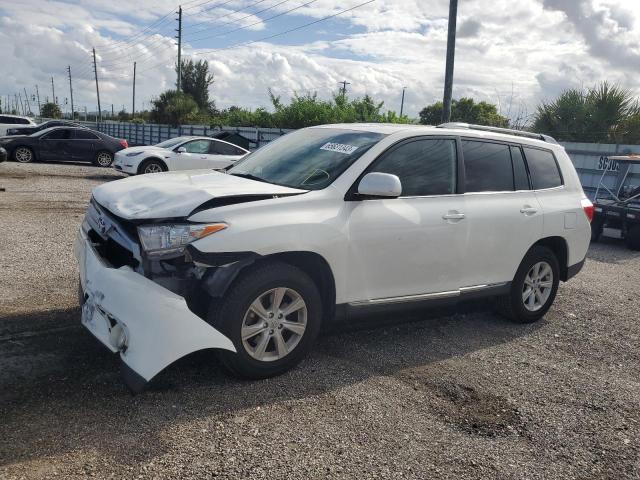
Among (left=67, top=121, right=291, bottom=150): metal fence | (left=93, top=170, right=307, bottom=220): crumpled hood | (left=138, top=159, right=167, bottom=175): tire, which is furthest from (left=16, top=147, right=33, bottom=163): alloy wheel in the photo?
(left=93, top=170, right=307, bottom=220): crumpled hood

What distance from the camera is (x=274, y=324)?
3.79 metres

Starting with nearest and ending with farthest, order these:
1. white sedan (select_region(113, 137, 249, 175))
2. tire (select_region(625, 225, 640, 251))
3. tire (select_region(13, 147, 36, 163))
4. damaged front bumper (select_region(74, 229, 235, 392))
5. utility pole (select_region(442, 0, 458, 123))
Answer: damaged front bumper (select_region(74, 229, 235, 392)) < tire (select_region(625, 225, 640, 251)) < white sedan (select_region(113, 137, 249, 175)) < utility pole (select_region(442, 0, 458, 123)) < tire (select_region(13, 147, 36, 163))

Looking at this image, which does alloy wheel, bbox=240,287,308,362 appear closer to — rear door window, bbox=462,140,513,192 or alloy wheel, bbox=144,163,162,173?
rear door window, bbox=462,140,513,192

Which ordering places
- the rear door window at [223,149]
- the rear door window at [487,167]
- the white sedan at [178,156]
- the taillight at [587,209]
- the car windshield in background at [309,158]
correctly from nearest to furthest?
the car windshield in background at [309,158] → the rear door window at [487,167] → the taillight at [587,209] → the white sedan at [178,156] → the rear door window at [223,149]

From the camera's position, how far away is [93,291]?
3529 millimetres

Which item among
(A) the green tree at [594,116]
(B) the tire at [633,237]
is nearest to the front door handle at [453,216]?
(B) the tire at [633,237]

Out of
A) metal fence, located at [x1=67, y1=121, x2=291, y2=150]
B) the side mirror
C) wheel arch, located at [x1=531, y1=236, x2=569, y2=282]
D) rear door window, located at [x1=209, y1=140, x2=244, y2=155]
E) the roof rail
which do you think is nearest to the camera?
the side mirror

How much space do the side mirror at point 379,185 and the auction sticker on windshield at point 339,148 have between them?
429 mm

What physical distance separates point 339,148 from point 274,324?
59.3 inches

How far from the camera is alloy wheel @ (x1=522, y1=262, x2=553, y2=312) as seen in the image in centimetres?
553

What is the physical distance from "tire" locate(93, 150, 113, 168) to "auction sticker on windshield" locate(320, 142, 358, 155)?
17.8 m

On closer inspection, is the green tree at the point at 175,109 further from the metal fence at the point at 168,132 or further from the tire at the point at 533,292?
the tire at the point at 533,292

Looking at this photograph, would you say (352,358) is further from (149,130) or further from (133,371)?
(149,130)

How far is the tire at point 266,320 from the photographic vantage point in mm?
3553
